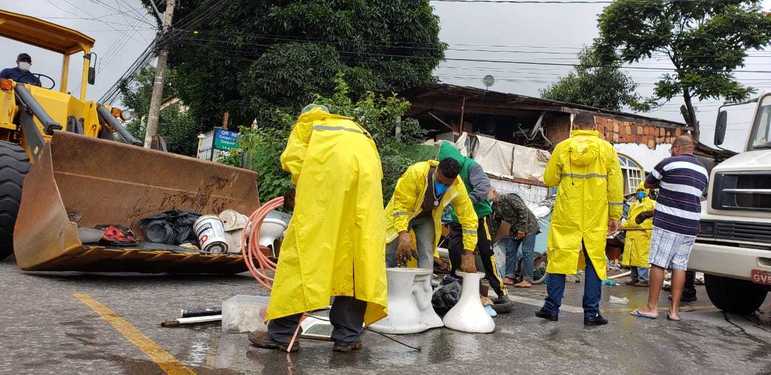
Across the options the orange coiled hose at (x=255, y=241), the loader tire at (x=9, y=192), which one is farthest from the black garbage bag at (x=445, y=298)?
the loader tire at (x=9, y=192)

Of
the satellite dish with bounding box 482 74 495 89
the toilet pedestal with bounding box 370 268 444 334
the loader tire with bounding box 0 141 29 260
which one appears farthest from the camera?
the satellite dish with bounding box 482 74 495 89

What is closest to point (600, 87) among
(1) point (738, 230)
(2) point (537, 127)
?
(2) point (537, 127)

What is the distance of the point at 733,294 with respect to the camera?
7.17 meters

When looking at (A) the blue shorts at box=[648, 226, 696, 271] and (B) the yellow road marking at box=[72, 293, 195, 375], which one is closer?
(B) the yellow road marking at box=[72, 293, 195, 375]

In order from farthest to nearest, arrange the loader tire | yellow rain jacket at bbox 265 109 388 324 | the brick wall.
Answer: the brick wall → the loader tire → yellow rain jacket at bbox 265 109 388 324

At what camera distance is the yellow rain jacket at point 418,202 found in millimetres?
5469

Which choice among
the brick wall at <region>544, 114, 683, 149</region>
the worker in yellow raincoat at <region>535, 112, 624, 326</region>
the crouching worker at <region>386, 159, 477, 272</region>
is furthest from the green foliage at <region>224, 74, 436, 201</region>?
the brick wall at <region>544, 114, 683, 149</region>

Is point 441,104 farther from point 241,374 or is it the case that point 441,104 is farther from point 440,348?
point 241,374

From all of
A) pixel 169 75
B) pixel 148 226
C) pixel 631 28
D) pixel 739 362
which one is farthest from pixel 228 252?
pixel 169 75

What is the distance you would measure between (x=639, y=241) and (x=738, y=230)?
4.02 metres

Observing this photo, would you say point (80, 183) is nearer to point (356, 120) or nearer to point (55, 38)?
point (55, 38)

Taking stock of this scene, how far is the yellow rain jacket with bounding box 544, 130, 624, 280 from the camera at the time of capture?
18.5 feet

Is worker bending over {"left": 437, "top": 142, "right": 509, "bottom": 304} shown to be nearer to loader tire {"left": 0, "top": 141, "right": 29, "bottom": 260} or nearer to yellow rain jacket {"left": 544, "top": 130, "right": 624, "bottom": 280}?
yellow rain jacket {"left": 544, "top": 130, "right": 624, "bottom": 280}

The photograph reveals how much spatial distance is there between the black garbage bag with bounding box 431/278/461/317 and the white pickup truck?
2.74 metres
